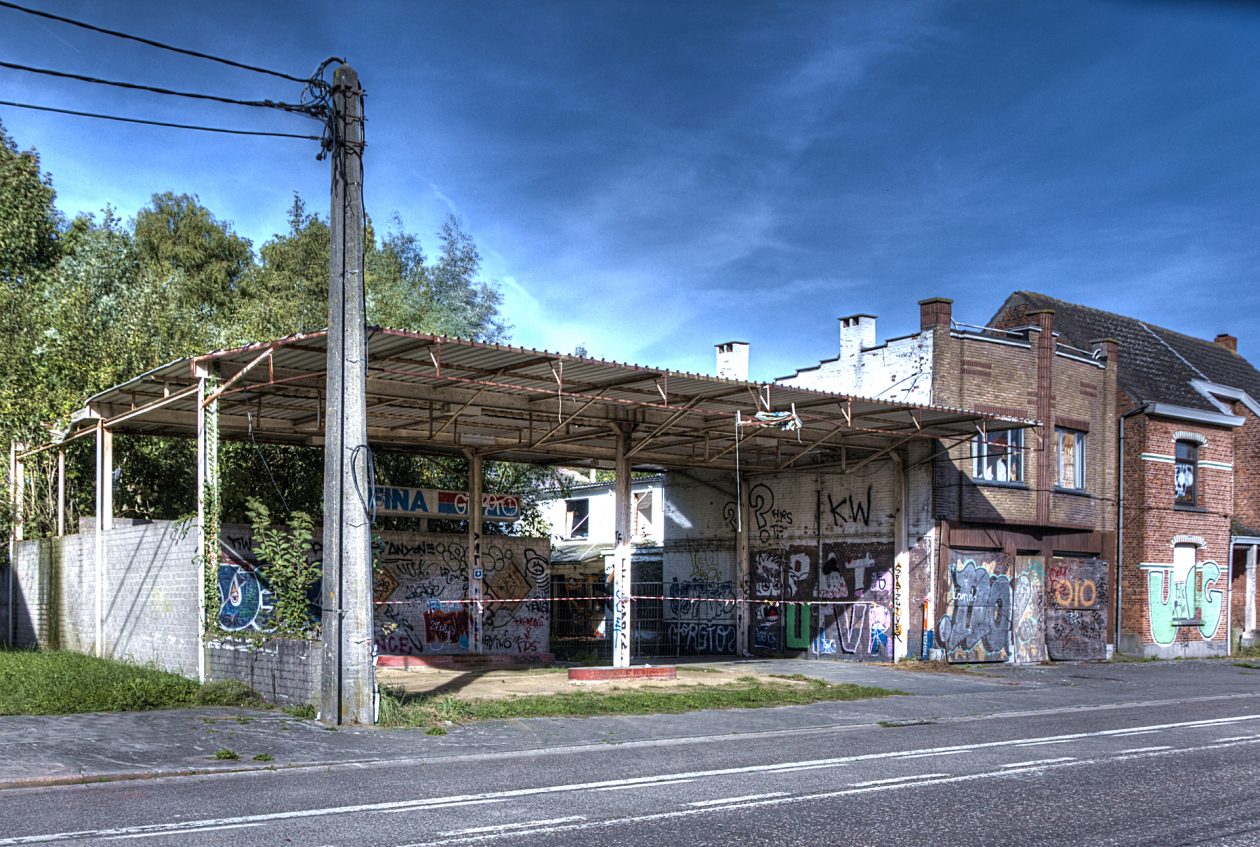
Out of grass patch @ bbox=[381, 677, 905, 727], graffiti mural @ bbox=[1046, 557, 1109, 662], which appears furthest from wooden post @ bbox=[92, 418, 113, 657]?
graffiti mural @ bbox=[1046, 557, 1109, 662]

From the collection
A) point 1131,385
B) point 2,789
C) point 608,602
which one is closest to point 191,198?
point 608,602

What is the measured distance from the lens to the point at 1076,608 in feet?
87.7

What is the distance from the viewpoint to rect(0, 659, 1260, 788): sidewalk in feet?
34.6

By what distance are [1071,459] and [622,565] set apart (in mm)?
11755

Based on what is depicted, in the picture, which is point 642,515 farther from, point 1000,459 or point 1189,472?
point 1189,472

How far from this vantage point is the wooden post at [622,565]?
2127 centimetres

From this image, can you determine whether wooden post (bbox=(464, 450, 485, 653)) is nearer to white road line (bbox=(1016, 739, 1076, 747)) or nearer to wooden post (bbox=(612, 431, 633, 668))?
wooden post (bbox=(612, 431, 633, 668))

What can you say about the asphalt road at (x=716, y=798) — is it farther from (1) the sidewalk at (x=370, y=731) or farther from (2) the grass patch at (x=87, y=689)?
(2) the grass patch at (x=87, y=689)

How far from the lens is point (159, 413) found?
18.5m

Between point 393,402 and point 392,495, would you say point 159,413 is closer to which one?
point 393,402

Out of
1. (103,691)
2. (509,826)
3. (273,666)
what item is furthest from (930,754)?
(103,691)

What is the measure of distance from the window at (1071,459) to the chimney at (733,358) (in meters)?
7.31

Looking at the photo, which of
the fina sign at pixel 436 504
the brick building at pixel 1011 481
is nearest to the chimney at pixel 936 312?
the brick building at pixel 1011 481

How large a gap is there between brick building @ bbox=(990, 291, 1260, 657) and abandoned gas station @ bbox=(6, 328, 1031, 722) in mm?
6652
